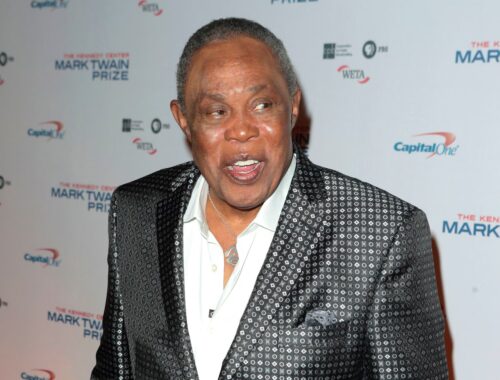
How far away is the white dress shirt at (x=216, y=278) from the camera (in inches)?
63.6

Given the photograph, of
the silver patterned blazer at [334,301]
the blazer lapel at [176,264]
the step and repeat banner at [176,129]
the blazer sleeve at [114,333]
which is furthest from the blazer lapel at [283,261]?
the step and repeat banner at [176,129]

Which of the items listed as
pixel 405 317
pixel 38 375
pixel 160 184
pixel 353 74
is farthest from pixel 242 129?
pixel 38 375

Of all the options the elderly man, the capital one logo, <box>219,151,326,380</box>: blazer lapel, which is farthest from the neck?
the capital one logo

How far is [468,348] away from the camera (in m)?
2.62

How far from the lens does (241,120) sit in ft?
5.21

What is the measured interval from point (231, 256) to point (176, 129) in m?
1.77

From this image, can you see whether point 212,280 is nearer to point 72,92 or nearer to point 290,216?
point 290,216

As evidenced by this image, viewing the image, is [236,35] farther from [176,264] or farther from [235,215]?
[176,264]

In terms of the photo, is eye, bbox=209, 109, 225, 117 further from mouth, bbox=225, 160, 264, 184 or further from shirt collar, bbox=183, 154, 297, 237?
shirt collar, bbox=183, 154, 297, 237

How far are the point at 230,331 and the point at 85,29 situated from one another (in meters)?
2.55

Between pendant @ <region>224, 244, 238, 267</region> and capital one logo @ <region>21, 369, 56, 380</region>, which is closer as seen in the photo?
pendant @ <region>224, 244, 238, 267</region>

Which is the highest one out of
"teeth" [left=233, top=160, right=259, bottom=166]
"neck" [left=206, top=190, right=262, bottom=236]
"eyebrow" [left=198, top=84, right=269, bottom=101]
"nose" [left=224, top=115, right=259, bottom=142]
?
"eyebrow" [left=198, top=84, right=269, bottom=101]

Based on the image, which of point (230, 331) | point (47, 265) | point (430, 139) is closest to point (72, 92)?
point (47, 265)

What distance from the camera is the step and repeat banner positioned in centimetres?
257
